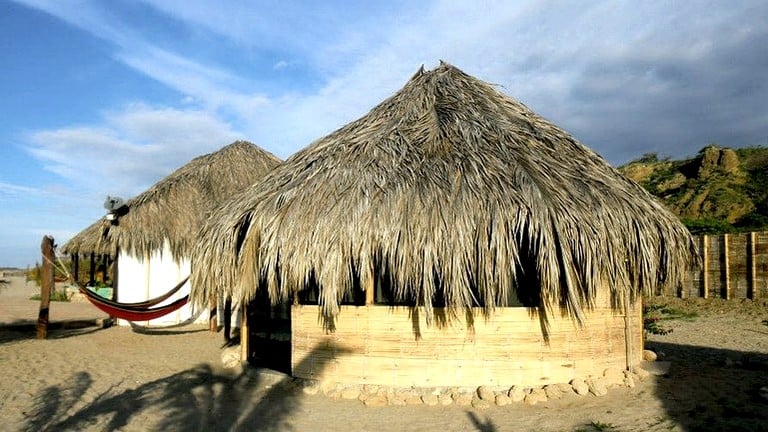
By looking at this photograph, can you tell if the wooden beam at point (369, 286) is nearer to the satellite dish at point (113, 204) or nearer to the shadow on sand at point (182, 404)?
the shadow on sand at point (182, 404)

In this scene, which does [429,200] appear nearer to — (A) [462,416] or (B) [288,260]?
(B) [288,260]

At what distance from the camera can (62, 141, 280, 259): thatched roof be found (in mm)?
11312

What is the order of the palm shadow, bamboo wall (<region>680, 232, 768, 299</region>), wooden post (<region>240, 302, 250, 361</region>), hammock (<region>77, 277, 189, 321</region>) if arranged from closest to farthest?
the palm shadow → wooden post (<region>240, 302, 250, 361</region>) → hammock (<region>77, 277, 189, 321</region>) → bamboo wall (<region>680, 232, 768, 299</region>)

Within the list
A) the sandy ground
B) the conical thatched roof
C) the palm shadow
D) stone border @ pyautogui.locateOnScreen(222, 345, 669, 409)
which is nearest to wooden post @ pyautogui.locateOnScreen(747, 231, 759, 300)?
the sandy ground

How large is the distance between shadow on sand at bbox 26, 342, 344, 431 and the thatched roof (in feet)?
14.7

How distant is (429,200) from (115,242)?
307 inches

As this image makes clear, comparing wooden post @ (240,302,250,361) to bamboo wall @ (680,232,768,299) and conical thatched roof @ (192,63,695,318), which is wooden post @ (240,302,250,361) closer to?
conical thatched roof @ (192,63,695,318)

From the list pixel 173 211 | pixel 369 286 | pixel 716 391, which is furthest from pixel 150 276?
pixel 716 391

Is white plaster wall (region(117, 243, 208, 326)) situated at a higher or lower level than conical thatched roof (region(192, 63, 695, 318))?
lower

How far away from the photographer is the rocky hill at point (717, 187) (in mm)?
19281

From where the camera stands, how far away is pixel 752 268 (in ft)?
38.6

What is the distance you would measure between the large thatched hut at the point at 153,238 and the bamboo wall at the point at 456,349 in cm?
601

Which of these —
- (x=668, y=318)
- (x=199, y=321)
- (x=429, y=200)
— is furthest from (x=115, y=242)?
(x=668, y=318)

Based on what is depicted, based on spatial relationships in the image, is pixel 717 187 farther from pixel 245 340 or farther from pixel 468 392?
pixel 245 340
